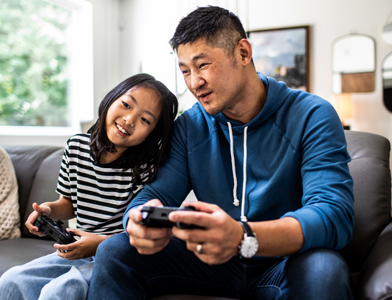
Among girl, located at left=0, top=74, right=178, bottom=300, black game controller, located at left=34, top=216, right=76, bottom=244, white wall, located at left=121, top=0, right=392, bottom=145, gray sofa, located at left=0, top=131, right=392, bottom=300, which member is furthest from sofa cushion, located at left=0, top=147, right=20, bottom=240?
white wall, located at left=121, top=0, right=392, bottom=145

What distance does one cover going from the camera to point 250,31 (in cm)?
374

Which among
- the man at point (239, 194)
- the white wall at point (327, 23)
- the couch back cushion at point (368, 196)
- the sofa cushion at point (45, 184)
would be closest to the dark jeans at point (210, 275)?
the man at point (239, 194)

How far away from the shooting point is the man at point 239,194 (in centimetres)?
73

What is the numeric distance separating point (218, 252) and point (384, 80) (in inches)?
134

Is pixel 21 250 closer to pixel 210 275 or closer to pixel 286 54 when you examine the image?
pixel 210 275

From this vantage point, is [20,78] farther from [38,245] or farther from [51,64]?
[38,245]

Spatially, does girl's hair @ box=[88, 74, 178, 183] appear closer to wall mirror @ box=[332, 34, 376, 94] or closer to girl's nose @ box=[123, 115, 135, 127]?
girl's nose @ box=[123, 115, 135, 127]

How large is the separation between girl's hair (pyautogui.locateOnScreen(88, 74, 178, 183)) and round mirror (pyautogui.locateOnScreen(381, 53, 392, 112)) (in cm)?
290

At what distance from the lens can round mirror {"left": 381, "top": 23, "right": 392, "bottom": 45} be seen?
330 cm

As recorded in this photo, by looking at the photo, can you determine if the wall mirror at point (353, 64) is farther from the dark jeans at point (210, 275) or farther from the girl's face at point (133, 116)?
the dark jeans at point (210, 275)

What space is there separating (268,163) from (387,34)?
3071 mm

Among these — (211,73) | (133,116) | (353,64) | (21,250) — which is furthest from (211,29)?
(353,64)

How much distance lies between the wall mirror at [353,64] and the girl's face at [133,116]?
2.86 m

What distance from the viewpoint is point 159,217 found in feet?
2.30
